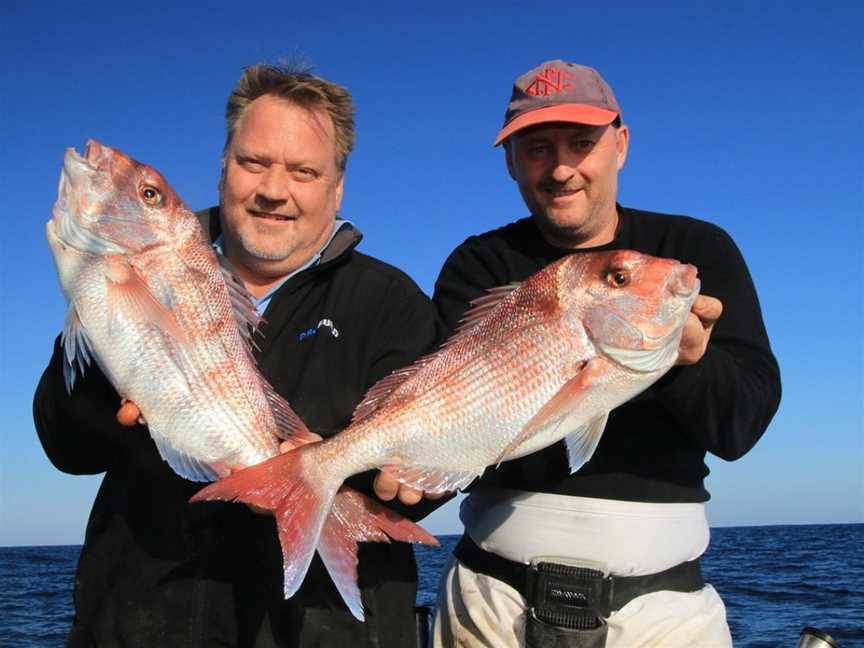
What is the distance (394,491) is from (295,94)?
2358 mm

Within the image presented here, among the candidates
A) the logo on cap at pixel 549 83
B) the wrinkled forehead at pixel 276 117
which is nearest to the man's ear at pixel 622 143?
the logo on cap at pixel 549 83

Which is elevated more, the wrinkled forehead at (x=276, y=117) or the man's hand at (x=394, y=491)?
the wrinkled forehead at (x=276, y=117)

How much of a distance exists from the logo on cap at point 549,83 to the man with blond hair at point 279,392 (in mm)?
1163

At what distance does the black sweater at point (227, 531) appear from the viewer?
391 centimetres

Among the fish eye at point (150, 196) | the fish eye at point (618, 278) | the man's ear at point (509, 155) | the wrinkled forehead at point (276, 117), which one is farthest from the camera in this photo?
the man's ear at point (509, 155)

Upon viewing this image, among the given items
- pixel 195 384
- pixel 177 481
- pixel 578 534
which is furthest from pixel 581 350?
pixel 177 481

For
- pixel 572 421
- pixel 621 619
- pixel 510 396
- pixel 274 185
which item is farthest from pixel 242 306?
pixel 621 619

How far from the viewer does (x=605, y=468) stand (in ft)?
14.0

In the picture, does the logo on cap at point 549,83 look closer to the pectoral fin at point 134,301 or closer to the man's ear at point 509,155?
the man's ear at point 509,155

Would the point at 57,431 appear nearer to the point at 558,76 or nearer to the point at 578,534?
the point at 578,534

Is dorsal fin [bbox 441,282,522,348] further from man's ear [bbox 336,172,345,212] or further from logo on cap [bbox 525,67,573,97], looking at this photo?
logo on cap [bbox 525,67,573,97]

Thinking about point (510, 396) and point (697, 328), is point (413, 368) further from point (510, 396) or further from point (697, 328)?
point (697, 328)

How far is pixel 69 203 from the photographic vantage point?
3.85 metres

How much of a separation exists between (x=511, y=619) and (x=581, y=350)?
5.51ft
